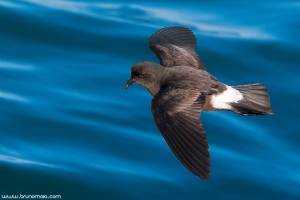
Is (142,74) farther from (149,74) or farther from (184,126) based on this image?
(184,126)

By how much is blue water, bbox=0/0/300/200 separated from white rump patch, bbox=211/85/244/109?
1.96 m

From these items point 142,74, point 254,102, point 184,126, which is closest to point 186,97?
point 184,126

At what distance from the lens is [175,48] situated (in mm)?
8617

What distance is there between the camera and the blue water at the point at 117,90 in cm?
958

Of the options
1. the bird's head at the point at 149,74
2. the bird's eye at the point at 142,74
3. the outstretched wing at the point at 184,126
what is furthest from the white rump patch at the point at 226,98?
the bird's eye at the point at 142,74

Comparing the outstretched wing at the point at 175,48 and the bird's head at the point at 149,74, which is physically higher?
the outstretched wing at the point at 175,48

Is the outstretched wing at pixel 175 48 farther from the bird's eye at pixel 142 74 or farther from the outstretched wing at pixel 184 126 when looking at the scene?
the outstretched wing at pixel 184 126

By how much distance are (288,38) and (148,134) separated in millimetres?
2986

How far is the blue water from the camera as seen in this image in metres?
9.58

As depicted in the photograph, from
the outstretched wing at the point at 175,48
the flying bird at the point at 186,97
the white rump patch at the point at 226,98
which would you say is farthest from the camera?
the outstretched wing at the point at 175,48

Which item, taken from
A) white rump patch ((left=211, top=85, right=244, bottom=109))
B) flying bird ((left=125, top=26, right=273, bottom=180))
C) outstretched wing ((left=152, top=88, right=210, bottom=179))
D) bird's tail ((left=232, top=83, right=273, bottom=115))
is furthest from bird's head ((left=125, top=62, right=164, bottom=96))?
bird's tail ((left=232, top=83, right=273, bottom=115))

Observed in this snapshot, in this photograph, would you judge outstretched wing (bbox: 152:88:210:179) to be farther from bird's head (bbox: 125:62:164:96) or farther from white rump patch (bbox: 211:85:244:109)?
white rump patch (bbox: 211:85:244:109)

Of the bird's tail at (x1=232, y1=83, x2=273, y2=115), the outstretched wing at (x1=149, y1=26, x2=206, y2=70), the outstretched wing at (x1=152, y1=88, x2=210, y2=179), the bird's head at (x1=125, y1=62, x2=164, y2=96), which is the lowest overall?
the outstretched wing at (x1=152, y1=88, x2=210, y2=179)

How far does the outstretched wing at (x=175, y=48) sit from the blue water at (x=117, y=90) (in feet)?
5.50
